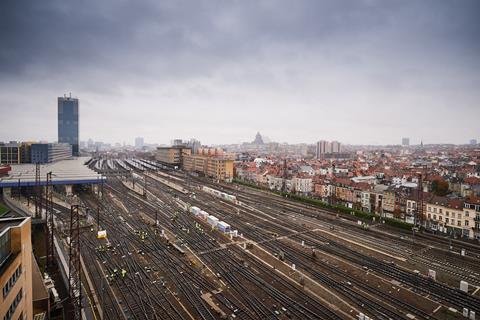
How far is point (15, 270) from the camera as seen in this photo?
52.7ft

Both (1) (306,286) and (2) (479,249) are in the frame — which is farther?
(2) (479,249)

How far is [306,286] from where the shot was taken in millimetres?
27156

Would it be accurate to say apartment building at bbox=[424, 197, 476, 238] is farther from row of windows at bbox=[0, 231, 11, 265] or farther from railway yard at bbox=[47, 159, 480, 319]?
row of windows at bbox=[0, 231, 11, 265]

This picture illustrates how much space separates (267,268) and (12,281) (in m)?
22.4

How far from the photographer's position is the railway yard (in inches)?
924

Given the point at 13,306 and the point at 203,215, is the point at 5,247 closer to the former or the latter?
the point at 13,306

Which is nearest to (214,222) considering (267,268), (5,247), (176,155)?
(267,268)

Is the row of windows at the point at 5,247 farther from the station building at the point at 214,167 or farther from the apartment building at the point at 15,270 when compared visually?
the station building at the point at 214,167

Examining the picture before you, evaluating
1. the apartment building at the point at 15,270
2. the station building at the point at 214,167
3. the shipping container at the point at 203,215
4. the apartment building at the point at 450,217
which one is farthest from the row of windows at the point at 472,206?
the station building at the point at 214,167

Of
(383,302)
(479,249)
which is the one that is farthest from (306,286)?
(479,249)

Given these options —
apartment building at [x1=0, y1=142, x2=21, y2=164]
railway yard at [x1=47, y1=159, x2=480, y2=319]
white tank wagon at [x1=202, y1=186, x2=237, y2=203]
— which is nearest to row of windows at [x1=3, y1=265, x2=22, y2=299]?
railway yard at [x1=47, y1=159, x2=480, y2=319]

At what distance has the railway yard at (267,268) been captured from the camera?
23469mm

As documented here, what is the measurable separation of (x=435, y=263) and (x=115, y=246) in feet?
129

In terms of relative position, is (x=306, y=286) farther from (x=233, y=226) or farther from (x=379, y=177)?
(x=379, y=177)
